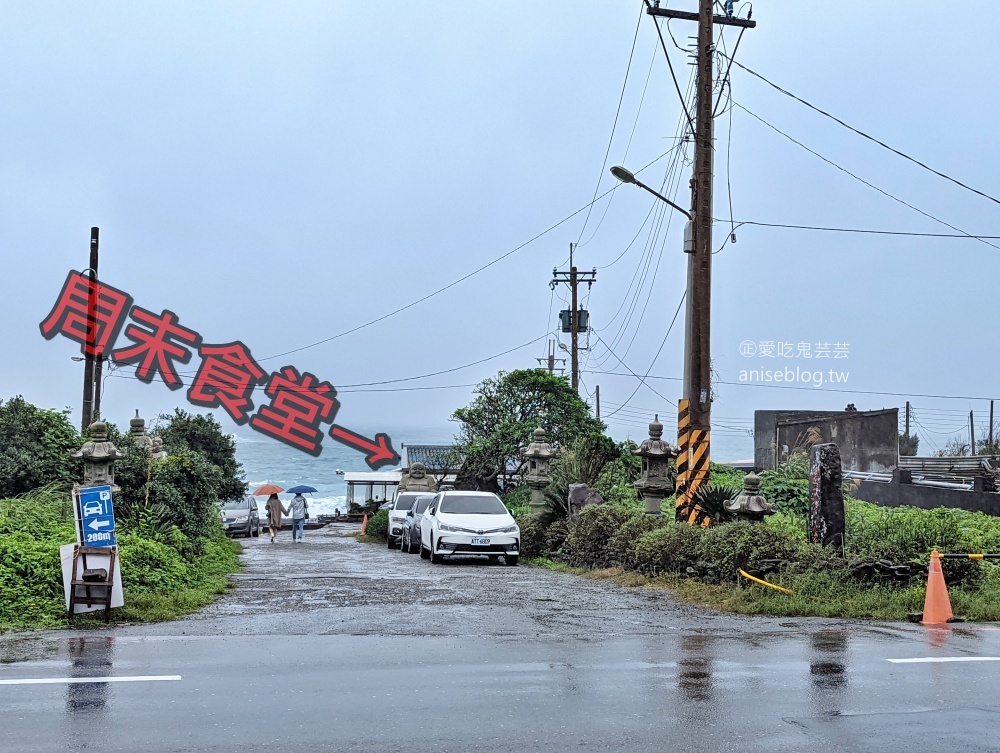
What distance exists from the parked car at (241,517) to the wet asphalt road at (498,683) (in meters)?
26.1

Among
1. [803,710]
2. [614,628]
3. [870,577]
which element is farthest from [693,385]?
[803,710]

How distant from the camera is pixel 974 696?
712 centimetres

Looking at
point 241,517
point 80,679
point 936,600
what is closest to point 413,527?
point 241,517

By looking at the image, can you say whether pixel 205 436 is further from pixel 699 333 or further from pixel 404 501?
pixel 699 333

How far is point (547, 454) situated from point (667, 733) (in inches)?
851

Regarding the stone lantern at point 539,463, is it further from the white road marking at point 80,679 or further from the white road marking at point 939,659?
the white road marking at point 80,679

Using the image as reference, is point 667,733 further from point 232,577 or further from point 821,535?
point 232,577

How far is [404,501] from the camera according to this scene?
100.0 feet

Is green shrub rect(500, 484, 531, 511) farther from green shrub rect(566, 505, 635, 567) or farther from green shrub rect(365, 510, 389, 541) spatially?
green shrub rect(566, 505, 635, 567)

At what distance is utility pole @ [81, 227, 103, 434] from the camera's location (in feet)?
88.1

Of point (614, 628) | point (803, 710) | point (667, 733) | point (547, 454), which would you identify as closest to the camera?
point (667, 733)

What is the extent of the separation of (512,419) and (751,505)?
767 inches

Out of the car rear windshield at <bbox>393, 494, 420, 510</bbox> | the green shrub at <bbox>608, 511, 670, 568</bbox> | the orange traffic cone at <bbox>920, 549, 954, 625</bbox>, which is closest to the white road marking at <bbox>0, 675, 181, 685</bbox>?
the orange traffic cone at <bbox>920, 549, 954, 625</bbox>

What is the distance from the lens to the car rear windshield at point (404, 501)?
30067 mm
